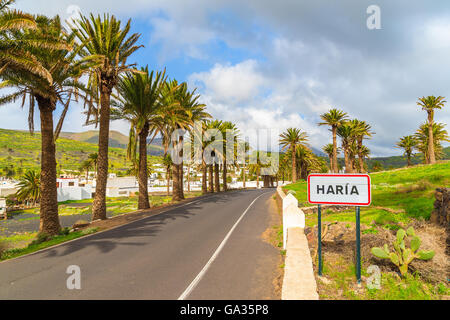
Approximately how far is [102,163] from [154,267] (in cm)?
1156

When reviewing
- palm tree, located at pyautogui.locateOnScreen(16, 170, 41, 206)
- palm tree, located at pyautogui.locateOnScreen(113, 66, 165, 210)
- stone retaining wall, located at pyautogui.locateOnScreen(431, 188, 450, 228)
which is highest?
palm tree, located at pyautogui.locateOnScreen(113, 66, 165, 210)

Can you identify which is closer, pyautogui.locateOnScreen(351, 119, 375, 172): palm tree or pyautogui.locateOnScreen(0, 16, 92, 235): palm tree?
pyautogui.locateOnScreen(0, 16, 92, 235): palm tree

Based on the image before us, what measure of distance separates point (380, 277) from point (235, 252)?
4152mm

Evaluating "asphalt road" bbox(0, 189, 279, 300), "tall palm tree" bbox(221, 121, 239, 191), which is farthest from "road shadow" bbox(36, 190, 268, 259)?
"tall palm tree" bbox(221, 121, 239, 191)

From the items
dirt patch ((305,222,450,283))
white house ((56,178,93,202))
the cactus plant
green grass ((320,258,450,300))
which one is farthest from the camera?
white house ((56,178,93,202))

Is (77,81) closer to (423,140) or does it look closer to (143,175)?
(143,175)

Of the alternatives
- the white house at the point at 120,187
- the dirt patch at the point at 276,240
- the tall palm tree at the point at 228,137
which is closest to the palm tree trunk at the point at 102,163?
the dirt patch at the point at 276,240

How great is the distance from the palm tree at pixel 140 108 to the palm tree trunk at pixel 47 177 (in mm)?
6678

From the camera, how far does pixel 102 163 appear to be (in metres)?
16.1

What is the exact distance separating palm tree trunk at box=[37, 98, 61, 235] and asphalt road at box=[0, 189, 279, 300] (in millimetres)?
3593

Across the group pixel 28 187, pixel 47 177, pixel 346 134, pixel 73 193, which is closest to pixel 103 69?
pixel 47 177

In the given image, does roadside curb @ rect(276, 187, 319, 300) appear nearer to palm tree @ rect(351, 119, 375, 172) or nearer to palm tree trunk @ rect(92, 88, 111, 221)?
palm tree trunk @ rect(92, 88, 111, 221)

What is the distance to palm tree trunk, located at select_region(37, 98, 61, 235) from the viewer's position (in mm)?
12445
